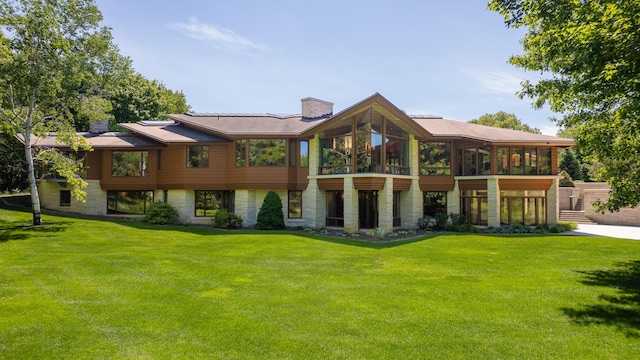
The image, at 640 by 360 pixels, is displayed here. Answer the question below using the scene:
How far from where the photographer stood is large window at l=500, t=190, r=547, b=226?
80.3 ft

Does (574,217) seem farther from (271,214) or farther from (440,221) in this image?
(271,214)

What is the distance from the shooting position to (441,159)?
988 inches

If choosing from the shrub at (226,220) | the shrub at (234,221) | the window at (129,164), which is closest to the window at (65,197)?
the window at (129,164)

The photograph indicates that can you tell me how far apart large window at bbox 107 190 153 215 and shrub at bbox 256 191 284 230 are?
9.44 meters

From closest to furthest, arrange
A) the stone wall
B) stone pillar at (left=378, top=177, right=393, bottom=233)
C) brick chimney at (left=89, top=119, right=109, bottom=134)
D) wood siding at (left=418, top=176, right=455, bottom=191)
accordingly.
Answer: stone pillar at (left=378, top=177, right=393, bottom=233) < wood siding at (left=418, top=176, right=455, bottom=191) < the stone wall < brick chimney at (left=89, top=119, right=109, bottom=134)

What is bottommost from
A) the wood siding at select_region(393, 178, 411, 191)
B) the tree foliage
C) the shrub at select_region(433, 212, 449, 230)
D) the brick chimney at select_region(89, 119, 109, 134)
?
the shrub at select_region(433, 212, 449, 230)

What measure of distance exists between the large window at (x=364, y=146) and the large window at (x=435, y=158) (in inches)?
97.9

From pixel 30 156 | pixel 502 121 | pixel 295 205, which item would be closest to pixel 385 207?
pixel 295 205

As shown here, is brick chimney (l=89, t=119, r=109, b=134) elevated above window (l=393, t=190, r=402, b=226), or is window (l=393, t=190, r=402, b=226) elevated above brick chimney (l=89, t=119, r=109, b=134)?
brick chimney (l=89, t=119, r=109, b=134)

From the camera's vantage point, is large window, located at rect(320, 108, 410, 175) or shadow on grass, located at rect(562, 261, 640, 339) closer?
shadow on grass, located at rect(562, 261, 640, 339)

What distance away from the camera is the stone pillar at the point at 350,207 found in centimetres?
2092

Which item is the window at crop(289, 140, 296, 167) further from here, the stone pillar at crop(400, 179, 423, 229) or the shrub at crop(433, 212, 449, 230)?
the shrub at crop(433, 212, 449, 230)

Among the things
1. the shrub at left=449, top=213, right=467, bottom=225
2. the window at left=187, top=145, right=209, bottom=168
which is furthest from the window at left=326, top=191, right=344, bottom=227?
the window at left=187, top=145, right=209, bottom=168

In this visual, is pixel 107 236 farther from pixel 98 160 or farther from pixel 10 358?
pixel 10 358
